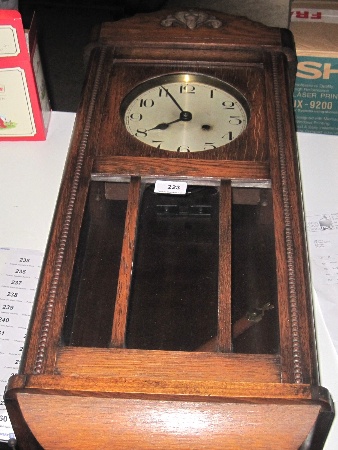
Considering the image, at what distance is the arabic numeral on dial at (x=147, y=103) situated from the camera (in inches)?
57.0

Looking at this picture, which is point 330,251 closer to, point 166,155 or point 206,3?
point 166,155

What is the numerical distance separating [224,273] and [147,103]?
51cm

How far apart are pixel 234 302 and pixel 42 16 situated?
1829 mm

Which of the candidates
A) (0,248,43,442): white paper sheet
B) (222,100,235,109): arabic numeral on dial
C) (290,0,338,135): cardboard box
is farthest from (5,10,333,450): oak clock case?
(290,0,338,135): cardboard box

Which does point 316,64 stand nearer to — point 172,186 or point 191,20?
point 191,20

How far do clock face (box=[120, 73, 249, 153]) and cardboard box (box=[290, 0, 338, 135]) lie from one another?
1.64ft

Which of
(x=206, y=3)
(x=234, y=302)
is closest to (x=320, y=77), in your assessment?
(x=206, y=3)

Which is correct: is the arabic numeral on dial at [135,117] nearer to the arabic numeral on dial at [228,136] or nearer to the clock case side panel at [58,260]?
the clock case side panel at [58,260]

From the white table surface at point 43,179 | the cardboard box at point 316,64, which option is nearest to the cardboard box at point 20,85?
the white table surface at point 43,179

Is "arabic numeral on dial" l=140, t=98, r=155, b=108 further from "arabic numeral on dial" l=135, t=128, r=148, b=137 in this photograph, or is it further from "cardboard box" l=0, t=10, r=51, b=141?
"cardboard box" l=0, t=10, r=51, b=141

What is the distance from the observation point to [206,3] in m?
2.20

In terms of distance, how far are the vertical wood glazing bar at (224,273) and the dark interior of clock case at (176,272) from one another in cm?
8

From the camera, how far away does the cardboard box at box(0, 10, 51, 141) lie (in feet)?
4.73

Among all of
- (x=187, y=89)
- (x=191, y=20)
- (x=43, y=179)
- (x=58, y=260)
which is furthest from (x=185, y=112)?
(x=58, y=260)
